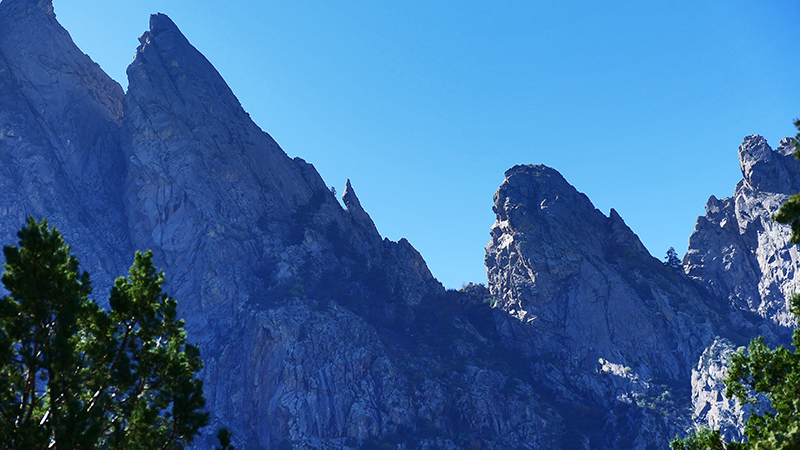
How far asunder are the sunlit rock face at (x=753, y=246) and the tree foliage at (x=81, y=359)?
105853 millimetres

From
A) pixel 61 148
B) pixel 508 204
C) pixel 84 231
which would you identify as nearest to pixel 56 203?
pixel 84 231

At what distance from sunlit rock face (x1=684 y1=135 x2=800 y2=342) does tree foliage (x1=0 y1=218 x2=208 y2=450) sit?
10585 centimetres

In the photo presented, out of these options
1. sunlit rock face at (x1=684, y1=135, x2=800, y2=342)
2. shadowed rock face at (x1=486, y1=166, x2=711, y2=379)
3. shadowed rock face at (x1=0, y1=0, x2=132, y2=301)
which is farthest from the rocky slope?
shadowed rock face at (x1=0, y1=0, x2=132, y2=301)

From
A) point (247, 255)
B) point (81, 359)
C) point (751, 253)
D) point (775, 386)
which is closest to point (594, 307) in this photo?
point (751, 253)

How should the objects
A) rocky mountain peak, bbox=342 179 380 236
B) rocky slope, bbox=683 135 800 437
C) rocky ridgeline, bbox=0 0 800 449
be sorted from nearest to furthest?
rocky ridgeline, bbox=0 0 800 449
rocky slope, bbox=683 135 800 437
rocky mountain peak, bbox=342 179 380 236

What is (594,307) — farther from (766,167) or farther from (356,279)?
(356,279)

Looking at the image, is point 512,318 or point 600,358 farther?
point 512,318

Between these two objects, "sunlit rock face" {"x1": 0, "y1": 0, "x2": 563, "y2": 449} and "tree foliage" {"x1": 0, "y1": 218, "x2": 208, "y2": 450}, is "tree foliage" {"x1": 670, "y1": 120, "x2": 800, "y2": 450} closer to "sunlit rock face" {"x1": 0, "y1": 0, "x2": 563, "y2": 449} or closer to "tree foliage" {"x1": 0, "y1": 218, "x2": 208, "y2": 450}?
"tree foliage" {"x1": 0, "y1": 218, "x2": 208, "y2": 450}

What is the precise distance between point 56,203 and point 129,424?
4187 inches

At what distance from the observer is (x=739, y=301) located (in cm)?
11575

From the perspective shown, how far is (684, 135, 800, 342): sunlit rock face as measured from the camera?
10900 centimetres

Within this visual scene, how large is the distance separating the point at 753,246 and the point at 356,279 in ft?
241

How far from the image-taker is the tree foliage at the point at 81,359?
71.9 feet

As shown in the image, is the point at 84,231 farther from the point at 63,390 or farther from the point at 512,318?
the point at 63,390
